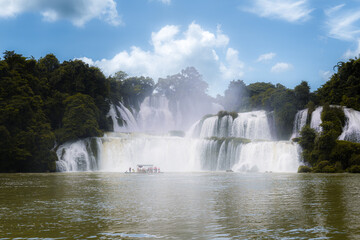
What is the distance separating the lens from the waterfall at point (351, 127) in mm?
43453

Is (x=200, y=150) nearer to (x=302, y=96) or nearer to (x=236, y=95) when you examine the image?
(x=302, y=96)

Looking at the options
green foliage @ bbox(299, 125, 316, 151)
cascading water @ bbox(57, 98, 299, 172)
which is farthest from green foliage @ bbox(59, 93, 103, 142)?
green foliage @ bbox(299, 125, 316, 151)

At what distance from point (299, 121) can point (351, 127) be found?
7551 mm

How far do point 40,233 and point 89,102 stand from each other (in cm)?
4854

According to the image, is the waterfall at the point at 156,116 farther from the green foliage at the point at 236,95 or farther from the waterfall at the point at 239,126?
the waterfall at the point at 239,126

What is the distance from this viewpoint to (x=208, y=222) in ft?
31.5

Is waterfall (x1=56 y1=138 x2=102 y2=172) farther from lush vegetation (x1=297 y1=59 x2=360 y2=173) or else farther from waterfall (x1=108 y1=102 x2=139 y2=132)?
lush vegetation (x1=297 y1=59 x2=360 y2=173)

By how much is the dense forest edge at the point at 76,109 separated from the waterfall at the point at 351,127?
60cm

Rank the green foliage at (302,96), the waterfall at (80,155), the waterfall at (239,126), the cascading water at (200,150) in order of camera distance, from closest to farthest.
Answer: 1. the cascading water at (200,150)
2. the waterfall at (80,155)
3. the green foliage at (302,96)
4. the waterfall at (239,126)

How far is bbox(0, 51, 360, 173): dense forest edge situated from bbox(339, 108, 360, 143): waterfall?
60cm

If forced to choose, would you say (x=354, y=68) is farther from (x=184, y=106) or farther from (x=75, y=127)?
(x=184, y=106)

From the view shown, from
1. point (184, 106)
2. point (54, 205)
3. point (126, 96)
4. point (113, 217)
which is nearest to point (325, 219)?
point (113, 217)

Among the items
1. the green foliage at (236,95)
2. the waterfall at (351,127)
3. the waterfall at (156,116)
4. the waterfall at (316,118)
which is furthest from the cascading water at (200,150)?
the green foliage at (236,95)

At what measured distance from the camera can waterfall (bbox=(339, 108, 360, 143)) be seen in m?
43.5
